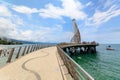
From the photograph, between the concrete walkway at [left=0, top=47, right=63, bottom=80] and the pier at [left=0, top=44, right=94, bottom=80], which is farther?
the concrete walkway at [left=0, top=47, right=63, bottom=80]

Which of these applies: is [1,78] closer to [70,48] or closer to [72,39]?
[70,48]

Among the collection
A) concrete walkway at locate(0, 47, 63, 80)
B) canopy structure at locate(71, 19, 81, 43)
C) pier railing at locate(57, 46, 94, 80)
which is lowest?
concrete walkway at locate(0, 47, 63, 80)

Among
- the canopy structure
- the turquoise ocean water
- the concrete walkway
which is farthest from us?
the canopy structure

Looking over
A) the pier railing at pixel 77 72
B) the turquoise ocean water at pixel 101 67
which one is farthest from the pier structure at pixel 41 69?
the turquoise ocean water at pixel 101 67

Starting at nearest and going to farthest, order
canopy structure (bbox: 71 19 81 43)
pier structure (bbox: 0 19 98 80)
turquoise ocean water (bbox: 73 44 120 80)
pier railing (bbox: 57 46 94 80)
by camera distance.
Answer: pier railing (bbox: 57 46 94 80) < pier structure (bbox: 0 19 98 80) < turquoise ocean water (bbox: 73 44 120 80) < canopy structure (bbox: 71 19 81 43)

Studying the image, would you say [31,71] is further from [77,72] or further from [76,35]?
[76,35]

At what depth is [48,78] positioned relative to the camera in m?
5.88

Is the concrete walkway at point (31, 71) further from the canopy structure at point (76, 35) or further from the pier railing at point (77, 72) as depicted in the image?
the canopy structure at point (76, 35)

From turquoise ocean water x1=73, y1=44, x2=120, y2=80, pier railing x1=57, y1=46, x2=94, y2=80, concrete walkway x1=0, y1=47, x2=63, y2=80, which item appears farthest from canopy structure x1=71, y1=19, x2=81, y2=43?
pier railing x1=57, y1=46, x2=94, y2=80

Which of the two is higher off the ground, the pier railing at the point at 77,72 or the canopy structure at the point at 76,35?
the canopy structure at the point at 76,35

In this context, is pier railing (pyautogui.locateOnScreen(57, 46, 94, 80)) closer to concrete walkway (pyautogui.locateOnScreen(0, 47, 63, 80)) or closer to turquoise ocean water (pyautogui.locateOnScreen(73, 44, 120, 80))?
concrete walkway (pyautogui.locateOnScreen(0, 47, 63, 80))

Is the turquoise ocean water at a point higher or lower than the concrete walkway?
lower

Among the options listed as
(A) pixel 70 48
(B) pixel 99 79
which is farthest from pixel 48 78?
(A) pixel 70 48

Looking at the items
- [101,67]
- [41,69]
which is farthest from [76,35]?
[41,69]
